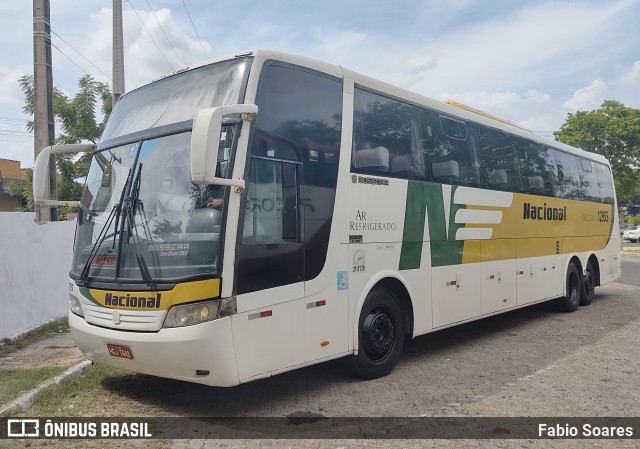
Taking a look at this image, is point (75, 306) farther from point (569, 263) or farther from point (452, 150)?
point (569, 263)

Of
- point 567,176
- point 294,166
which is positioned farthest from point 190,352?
point 567,176

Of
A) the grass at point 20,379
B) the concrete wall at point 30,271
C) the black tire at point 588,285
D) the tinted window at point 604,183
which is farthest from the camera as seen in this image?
the tinted window at point 604,183

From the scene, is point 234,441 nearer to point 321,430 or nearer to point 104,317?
point 321,430

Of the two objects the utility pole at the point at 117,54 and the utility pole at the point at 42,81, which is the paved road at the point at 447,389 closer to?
the utility pole at the point at 42,81

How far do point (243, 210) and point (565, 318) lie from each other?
27.5 feet

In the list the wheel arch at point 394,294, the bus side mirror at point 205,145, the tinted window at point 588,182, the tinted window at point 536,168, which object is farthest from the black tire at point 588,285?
the bus side mirror at point 205,145

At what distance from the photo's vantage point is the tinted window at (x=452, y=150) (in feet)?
24.5

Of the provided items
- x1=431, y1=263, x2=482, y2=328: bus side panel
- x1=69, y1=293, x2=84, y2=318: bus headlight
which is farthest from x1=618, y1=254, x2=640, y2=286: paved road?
x1=69, y1=293, x2=84, y2=318: bus headlight

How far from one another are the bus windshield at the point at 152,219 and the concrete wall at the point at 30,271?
10.3 ft

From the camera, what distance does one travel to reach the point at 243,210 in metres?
4.85

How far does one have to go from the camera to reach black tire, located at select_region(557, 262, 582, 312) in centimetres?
1141

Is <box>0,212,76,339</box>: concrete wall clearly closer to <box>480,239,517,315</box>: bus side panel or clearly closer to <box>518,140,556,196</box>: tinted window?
Result: <box>480,239,517,315</box>: bus side panel

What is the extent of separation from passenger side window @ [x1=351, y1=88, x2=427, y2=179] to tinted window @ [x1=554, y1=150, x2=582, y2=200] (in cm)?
531

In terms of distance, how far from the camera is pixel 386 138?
21.9 feet
